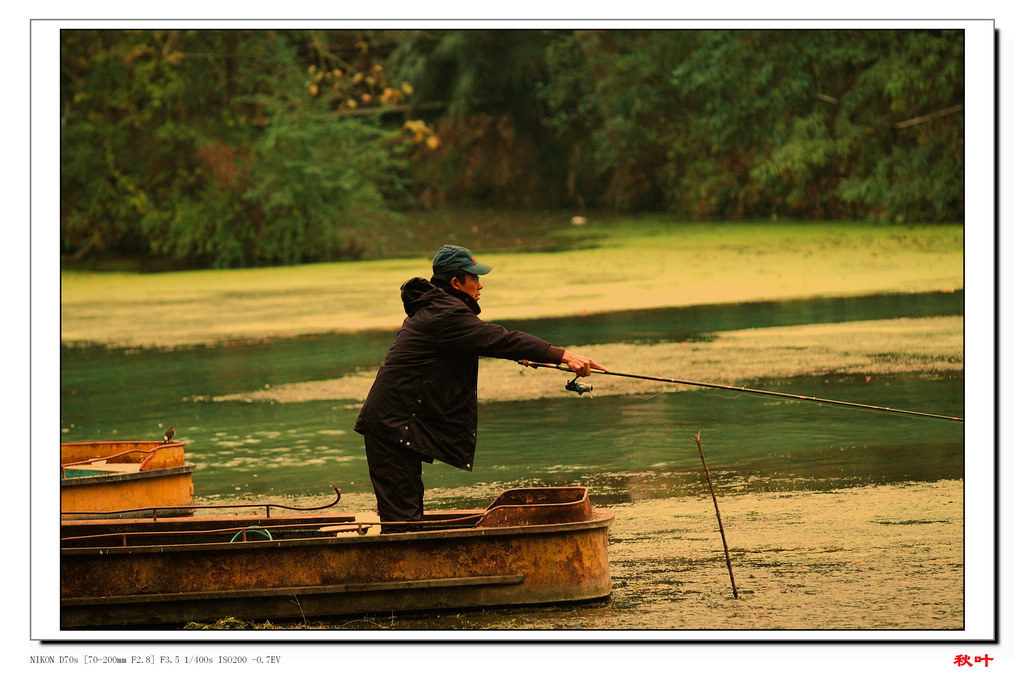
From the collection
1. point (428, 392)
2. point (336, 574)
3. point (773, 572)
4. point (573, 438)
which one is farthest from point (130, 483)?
point (573, 438)

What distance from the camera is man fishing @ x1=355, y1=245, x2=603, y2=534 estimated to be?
5.47 metres

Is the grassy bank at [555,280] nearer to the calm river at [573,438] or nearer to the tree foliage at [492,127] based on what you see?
the tree foliage at [492,127]

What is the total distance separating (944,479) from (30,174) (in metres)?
4.92

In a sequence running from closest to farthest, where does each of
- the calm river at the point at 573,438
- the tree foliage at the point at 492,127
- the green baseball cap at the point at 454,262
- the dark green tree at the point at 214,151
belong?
the green baseball cap at the point at 454,262, the calm river at the point at 573,438, the tree foliage at the point at 492,127, the dark green tree at the point at 214,151

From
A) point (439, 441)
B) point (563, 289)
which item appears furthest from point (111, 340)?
point (439, 441)

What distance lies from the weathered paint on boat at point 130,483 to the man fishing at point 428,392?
5.83ft

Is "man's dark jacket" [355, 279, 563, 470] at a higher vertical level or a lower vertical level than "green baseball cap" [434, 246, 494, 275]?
lower

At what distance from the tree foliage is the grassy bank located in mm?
1275

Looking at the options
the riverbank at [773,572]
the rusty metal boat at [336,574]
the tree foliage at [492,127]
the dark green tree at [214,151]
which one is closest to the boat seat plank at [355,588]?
the rusty metal boat at [336,574]

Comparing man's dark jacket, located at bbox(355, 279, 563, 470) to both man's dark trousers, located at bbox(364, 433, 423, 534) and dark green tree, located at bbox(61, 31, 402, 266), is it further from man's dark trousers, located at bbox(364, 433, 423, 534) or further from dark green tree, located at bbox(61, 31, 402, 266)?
dark green tree, located at bbox(61, 31, 402, 266)

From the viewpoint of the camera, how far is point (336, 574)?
5.42 metres

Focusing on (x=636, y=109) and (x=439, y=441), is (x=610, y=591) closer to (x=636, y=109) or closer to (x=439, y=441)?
(x=439, y=441)

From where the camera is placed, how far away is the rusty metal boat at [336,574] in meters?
5.38

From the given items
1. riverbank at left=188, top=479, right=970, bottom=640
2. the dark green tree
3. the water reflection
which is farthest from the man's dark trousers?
the dark green tree
